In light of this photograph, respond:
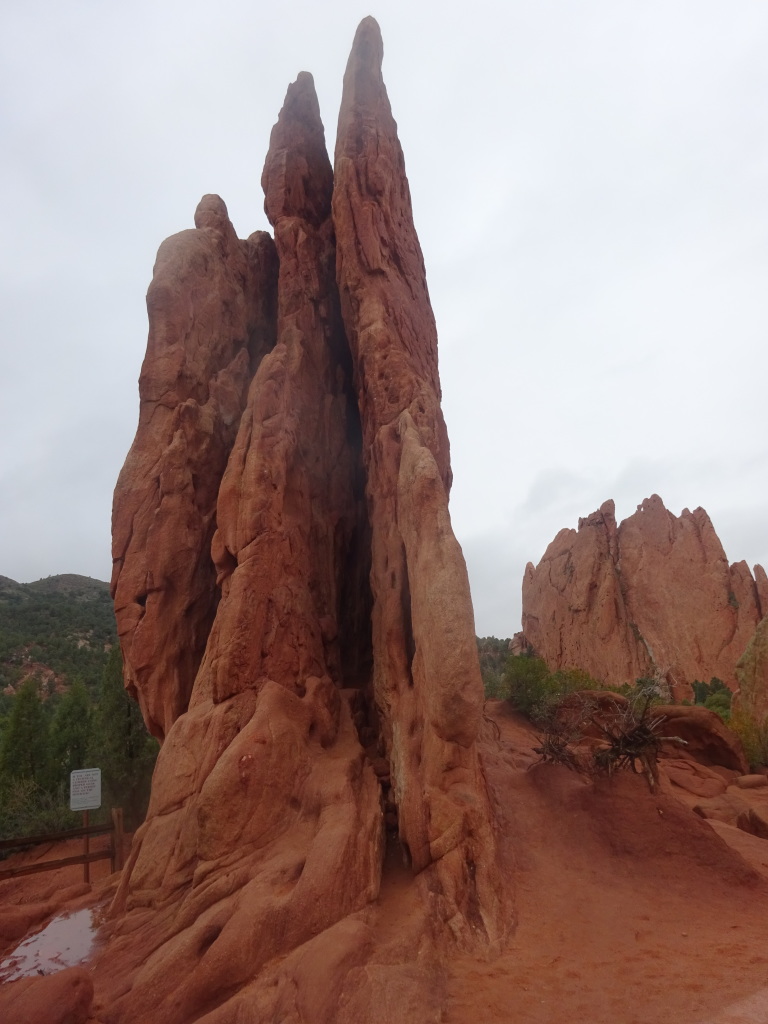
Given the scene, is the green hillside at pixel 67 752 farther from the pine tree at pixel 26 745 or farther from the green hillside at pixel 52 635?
the green hillside at pixel 52 635

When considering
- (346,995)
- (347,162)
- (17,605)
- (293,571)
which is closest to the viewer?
(346,995)

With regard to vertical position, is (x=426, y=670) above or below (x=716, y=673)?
above

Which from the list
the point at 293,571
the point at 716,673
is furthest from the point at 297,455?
the point at 716,673

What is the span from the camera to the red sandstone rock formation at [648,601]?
1741 inches

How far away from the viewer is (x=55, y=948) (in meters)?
8.97

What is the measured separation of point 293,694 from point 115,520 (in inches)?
208

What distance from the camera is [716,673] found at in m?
43.2

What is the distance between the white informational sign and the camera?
12580mm

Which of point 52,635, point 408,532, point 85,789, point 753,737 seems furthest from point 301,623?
point 52,635

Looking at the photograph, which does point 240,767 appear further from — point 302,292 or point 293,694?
point 302,292

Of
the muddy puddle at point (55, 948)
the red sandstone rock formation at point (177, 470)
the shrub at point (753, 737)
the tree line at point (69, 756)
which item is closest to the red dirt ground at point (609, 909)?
the muddy puddle at point (55, 948)

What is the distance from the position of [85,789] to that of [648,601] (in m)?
42.8

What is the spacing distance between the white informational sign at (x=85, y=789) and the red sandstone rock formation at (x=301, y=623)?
2.20 metres

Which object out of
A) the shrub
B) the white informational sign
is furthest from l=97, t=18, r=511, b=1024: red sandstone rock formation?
the shrub
